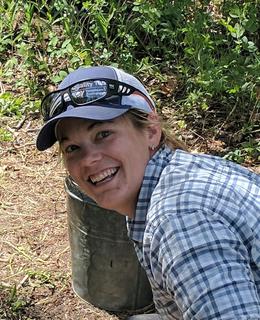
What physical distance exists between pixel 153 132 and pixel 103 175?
20 cm

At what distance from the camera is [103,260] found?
3.50 meters

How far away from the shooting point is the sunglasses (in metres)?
1.97

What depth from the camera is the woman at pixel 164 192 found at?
162 centimetres

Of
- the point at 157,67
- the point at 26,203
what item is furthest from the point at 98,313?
the point at 157,67

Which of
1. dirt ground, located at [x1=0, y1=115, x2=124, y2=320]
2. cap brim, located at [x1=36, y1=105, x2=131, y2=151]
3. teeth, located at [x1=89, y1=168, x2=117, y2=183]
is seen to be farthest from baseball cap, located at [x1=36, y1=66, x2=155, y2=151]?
dirt ground, located at [x1=0, y1=115, x2=124, y2=320]

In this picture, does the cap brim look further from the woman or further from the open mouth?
the open mouth

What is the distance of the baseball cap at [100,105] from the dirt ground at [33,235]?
1733mm

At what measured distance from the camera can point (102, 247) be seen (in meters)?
3.45

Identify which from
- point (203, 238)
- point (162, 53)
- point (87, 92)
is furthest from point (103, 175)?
point (162, 53)

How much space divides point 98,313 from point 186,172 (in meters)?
1.96

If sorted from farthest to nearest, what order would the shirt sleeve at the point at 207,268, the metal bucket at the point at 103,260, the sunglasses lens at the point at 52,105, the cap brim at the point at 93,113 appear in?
the metal bucket at the point at 103,260 < the sunglasses lens at the point at 52,105 < the cap brim at the point at 93,113 < the shirt sleeve at the point at 207,268

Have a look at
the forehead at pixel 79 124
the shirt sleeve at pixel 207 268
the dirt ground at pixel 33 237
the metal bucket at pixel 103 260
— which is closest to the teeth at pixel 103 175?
the forehead at pixel 79 124

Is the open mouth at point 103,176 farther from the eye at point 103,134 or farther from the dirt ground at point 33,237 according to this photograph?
the dirt ground at point 33,237

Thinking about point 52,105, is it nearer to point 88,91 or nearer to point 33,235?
point 88,91
